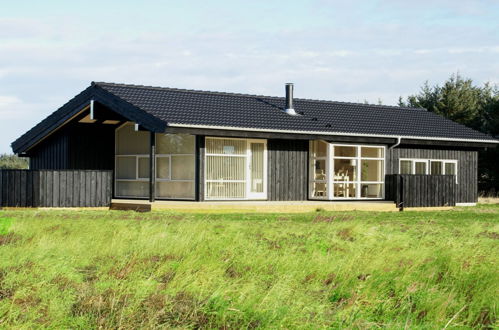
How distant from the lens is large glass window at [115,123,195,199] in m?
21.1

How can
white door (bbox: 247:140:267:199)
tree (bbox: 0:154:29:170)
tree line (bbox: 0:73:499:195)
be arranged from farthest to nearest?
tree (bbox: 0:154:29:170), tree line (bbox: 0:73:499:195), white door (bbox: 247:140:267:199)

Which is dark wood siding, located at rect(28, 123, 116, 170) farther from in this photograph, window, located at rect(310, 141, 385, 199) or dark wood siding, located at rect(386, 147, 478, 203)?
dark wood siding, located at rect(386, 147, 478, 203)

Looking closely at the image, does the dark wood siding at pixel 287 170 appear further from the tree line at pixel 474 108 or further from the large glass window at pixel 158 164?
the tree line at pixel 474 108

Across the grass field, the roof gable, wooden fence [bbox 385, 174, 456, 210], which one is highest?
the roof gable

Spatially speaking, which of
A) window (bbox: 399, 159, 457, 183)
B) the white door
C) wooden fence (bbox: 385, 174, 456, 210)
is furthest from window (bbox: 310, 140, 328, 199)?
window (bbox: 399, 159, 457, 183)

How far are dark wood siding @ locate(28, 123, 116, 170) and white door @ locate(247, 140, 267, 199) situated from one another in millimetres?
4938

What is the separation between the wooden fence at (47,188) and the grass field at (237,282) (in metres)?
10.9

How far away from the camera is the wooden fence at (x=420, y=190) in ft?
75.6

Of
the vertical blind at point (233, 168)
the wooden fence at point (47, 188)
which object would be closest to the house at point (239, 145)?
the vertical blind at point (233, 168)

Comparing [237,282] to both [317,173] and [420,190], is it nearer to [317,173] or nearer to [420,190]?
[317,173]

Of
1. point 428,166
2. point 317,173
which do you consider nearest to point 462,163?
point 428,166

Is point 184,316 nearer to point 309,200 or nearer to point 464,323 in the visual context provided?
point 464,323

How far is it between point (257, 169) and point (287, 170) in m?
1.10

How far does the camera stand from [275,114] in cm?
2291
